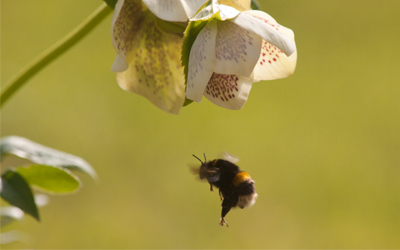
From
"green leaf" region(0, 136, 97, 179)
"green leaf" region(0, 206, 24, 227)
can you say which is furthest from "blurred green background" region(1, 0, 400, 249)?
"green leaf" region(0, 136, 97, 179)

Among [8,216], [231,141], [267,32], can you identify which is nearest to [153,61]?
[267,32]

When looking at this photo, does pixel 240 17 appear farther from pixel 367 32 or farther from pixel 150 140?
pixel 367 32

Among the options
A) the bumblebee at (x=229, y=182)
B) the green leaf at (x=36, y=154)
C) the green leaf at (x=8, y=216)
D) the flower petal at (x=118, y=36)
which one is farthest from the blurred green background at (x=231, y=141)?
the flower petal at (x=118, y=36)

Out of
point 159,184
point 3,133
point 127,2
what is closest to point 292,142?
point 159,184

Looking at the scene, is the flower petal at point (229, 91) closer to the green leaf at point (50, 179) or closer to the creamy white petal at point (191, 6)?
the creamy white petal at point (191, 6)

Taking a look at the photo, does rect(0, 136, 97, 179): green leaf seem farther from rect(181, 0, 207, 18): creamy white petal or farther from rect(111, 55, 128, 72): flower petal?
rect(181, 0, 207, 18): creamy white petal
